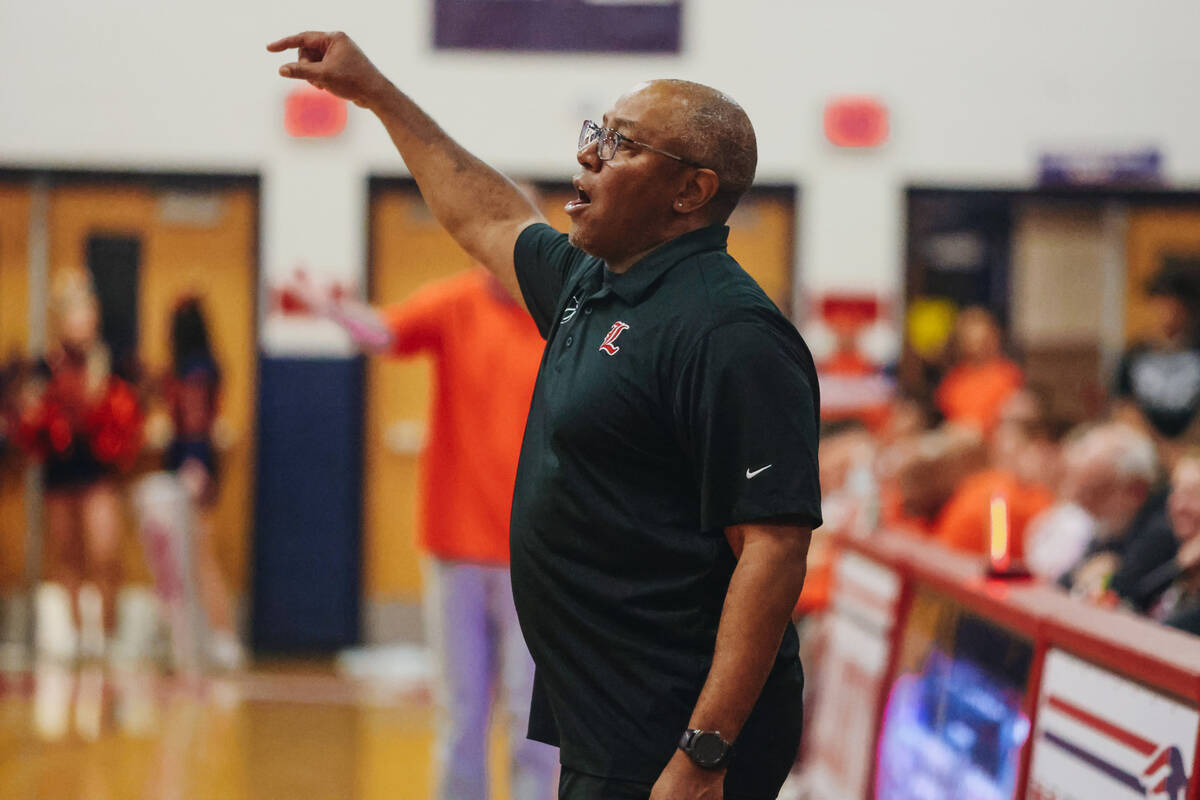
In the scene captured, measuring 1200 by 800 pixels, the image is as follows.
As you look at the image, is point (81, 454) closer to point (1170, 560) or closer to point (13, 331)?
point (13, 331)

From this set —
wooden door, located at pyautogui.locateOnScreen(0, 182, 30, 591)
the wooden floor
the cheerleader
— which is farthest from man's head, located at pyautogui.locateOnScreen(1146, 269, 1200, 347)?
wooden door, located at pyautogui.locateOnScreen(0, 182, 30, 591)

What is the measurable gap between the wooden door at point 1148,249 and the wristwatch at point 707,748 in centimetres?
720

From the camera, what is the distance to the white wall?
27.2 ft

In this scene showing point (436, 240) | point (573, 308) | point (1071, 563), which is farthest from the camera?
point (436, 240)

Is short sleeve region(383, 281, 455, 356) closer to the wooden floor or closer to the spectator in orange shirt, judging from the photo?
the wooden floor

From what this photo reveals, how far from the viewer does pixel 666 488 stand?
81.6 inches

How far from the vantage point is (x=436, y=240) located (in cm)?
855

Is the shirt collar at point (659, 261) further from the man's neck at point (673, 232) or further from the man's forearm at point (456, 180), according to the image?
the man's forearm at point (456, 180)

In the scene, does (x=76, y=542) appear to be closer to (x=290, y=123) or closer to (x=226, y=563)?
(x=226, y=563)

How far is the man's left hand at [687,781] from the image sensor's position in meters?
1.96

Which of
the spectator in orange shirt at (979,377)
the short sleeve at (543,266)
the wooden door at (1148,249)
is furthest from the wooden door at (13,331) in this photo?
the short sleeve at (543,266)

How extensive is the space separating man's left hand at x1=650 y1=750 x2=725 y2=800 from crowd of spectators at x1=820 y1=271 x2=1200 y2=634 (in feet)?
5.53

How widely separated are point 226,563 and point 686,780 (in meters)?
7.05

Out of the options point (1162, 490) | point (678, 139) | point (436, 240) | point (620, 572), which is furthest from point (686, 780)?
point (436, 240)
